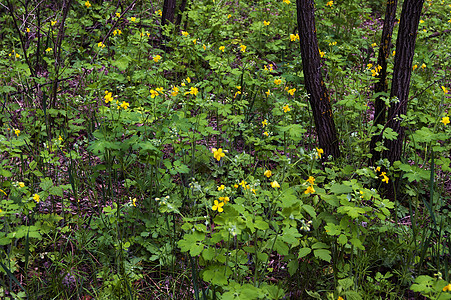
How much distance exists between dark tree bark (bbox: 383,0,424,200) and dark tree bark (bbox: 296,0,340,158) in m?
0.50

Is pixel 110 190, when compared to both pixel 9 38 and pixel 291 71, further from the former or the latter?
pixel 9 38

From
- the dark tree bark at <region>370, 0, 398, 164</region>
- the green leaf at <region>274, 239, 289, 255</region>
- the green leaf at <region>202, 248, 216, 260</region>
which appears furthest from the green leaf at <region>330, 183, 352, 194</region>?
the dark tree bark at <region>370, 0, 398, 164</region>

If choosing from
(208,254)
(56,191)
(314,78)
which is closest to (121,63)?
(56,191)

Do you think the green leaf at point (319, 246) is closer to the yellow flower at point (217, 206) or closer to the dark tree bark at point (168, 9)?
the yellow flower at point (217, 206)

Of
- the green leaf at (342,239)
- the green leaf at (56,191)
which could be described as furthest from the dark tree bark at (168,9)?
the green leaf at (342,239)

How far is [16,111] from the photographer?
4.11 metres

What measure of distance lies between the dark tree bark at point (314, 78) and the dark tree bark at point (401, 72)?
0.50 m

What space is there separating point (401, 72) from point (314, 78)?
73 cm

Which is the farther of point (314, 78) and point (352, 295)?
point (314, 78)

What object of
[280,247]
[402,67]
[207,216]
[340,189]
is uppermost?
[402,67]

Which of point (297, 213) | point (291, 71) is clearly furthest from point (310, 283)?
point (291, 71)

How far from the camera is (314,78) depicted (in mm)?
3340

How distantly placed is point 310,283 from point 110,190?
5.65 feet

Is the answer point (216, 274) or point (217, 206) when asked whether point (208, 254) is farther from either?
point (217, 206)
